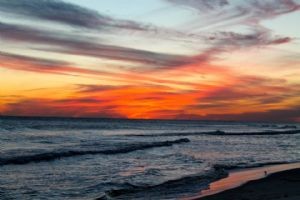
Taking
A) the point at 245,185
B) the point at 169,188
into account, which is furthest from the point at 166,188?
the point at 245,185

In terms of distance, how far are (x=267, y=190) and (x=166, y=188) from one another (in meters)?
3.51

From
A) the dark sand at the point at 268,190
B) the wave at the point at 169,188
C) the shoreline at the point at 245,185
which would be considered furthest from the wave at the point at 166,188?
the dark sand at the point at 268,190

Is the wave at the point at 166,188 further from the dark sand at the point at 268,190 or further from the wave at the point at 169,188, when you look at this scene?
the dark sand at the point at 268,190

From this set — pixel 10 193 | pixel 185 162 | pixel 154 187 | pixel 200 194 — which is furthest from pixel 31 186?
pixel 185 162

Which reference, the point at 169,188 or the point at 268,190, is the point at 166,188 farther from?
the point at 268,190

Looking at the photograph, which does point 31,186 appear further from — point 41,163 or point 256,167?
point 256,167

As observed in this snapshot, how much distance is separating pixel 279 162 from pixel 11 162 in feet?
51.3

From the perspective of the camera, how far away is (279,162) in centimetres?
2602

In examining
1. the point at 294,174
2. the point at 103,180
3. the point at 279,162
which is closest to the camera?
the point at 103,180

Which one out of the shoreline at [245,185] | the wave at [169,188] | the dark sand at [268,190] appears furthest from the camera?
the wave at [169,188]

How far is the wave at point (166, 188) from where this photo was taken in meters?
14.0

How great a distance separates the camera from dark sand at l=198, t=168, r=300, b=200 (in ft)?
42.5

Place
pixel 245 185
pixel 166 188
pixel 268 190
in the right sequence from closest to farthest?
pixel 268 190 → pixel 166 188 → pixel 245 185

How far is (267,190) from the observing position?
14523 mm
